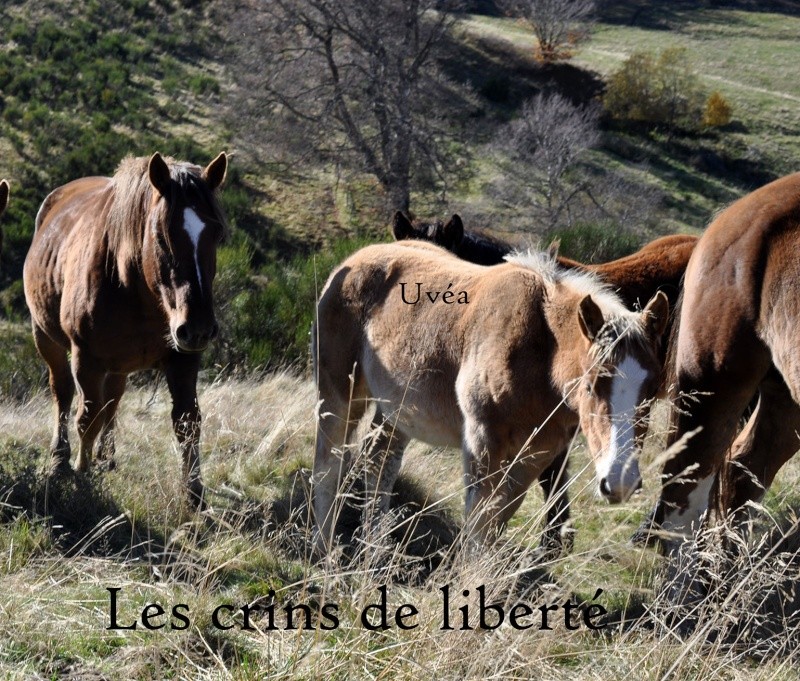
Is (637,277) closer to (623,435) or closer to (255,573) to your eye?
(623,435)

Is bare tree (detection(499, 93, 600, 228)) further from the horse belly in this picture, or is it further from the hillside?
the horse belly

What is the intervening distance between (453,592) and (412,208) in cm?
2177

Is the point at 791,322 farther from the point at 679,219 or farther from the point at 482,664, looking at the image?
the point at 679,219

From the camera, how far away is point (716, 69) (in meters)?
45.2

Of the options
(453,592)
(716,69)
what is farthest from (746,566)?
(716,69)

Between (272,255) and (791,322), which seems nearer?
(791,322)

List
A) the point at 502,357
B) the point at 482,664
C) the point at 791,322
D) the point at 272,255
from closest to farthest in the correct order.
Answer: the point at 482,664 → the point at 791,322 → the point at 502,357 → the point at 272,255

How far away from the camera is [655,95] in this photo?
3869 centimetres

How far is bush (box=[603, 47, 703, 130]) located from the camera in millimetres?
38062

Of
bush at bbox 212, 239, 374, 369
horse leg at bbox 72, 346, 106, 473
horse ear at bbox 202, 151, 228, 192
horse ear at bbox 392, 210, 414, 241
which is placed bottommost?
bush at bbox 212, 239, 374, 369

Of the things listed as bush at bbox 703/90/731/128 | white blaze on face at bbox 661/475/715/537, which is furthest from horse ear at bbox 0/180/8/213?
bush at bbox 703/90/731/128

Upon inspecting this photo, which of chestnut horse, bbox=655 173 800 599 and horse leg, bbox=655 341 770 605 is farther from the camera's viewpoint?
horse leg, bbox=655 341 770 605

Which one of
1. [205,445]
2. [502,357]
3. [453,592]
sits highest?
[502,357]

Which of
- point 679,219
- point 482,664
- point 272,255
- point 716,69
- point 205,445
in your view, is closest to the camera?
point 482,664
